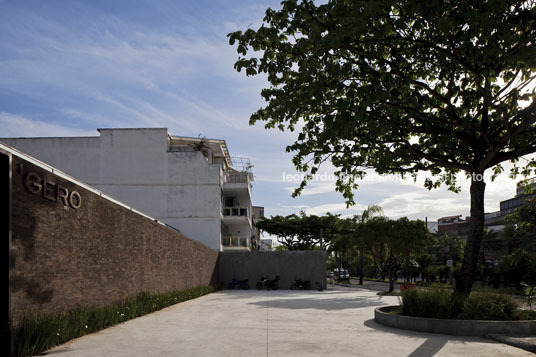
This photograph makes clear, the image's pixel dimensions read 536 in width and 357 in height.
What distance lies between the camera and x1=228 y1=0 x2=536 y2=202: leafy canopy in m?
9.20

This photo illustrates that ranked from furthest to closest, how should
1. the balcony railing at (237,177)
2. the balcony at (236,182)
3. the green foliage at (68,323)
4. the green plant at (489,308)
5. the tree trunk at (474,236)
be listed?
1. the balcony railing at (237,177)
2. the balcony at (236,182)
3. the tree trunk at (474,236)
4. the green plant at (489,308)
5. the green foliage at (68,323)

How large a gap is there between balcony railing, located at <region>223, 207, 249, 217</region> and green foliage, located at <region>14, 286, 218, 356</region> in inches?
967

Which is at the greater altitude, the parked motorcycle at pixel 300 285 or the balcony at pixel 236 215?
the balcony at pixel 236 215

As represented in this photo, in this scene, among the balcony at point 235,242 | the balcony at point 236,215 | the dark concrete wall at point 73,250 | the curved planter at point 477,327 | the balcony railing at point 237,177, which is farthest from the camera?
the balcony railing at point 237,177

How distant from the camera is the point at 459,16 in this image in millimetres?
8977

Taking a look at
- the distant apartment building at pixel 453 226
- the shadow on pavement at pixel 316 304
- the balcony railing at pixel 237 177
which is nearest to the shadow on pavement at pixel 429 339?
the shadow on pavement at pixel 316 304

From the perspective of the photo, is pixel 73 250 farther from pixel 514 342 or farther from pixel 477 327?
pixel 514 342

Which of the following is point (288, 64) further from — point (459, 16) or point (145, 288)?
point (145, 288)

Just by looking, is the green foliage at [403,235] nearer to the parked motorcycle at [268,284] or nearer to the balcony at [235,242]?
the parked motorcycle at [268,284]

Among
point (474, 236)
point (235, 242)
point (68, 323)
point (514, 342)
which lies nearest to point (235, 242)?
point (235, 242)

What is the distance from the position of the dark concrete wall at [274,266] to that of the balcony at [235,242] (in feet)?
13.5

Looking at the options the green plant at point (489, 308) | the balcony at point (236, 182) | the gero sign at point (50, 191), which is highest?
the balcony at point (236, 182)

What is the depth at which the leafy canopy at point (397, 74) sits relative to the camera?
30.2ft

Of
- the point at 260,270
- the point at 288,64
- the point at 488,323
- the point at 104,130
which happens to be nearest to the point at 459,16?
the point at 288,64
